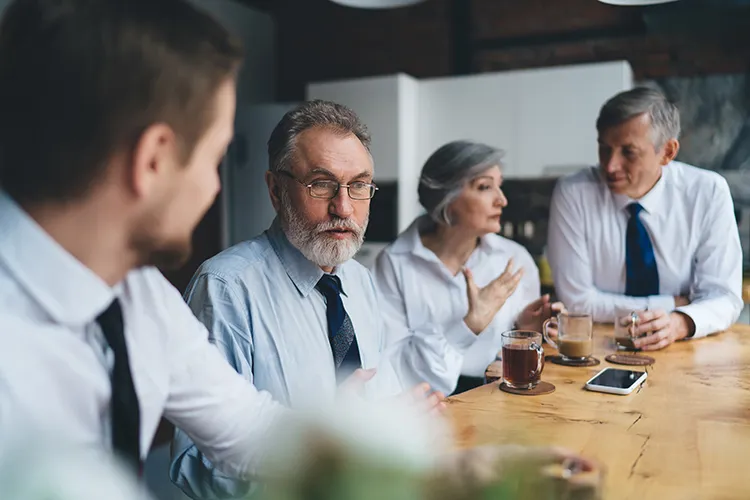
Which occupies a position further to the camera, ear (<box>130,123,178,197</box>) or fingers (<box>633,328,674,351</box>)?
fingers (<box>633,328,674,351</box>)

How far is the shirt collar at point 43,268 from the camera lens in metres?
0.55

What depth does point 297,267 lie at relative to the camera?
1410mm

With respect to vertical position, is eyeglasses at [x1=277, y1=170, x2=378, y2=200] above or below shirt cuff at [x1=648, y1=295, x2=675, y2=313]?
above

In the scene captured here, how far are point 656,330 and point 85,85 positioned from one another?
1.61 metres

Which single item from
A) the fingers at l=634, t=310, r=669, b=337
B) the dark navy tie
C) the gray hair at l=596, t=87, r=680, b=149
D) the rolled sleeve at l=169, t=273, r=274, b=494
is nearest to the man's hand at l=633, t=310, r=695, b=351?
the fingers at l=634, t=310, r=669, b=337

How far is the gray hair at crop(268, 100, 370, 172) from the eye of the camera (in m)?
1.41

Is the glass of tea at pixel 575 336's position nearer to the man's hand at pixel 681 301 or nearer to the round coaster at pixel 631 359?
the round coaster at pixel 631 359

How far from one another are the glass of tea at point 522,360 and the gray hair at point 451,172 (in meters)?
0.88

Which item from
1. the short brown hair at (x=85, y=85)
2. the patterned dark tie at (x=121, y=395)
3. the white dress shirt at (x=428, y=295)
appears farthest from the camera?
the white dress shirt at (x=428, y=295)

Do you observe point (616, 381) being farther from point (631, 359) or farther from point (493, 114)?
point (493, 114)

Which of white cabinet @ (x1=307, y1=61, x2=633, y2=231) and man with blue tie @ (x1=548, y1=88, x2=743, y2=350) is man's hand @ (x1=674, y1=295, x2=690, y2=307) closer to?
man with blue tie @ (x1=548, y1=88, x2=743, y2=350)

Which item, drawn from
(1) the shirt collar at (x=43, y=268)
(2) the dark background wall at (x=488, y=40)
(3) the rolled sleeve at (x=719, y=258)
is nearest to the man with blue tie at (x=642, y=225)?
(3) the rolled sleeve at (x=719, y=258)

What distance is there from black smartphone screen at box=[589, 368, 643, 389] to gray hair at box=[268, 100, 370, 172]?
72cm

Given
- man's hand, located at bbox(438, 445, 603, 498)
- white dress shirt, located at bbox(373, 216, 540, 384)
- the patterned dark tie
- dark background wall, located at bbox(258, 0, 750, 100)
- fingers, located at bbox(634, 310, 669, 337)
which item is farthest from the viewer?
dark background wall, located at bbox(258, 0, 750, 100)
